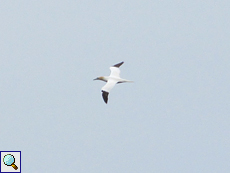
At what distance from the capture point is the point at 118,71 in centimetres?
4597

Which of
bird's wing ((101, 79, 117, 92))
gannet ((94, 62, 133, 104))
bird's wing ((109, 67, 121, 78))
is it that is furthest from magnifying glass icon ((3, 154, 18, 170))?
bird's wing ((109, 67, 121, 78))

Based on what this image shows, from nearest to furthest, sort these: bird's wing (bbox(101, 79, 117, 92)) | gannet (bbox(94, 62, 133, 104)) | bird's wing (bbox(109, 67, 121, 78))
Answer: gannet (bbox(94, 62, 133, 104)) → bird's wing (bbox(101, 79, 117, 92)) → bird's wing (bbox(109, 67, 121, 78))

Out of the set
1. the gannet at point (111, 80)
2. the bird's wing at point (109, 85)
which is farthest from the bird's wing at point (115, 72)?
the bird's wing at point (109, 85)

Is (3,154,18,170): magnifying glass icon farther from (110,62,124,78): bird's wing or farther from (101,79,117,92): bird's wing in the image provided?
(110,62,124,78): bird's wing

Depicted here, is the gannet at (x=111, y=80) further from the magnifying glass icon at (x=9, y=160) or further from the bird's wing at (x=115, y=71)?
the magnifying glass icon at (x=9, y=160)

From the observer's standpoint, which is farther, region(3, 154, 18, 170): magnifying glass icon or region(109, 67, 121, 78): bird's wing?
region(109, 67, 121, 78): bird's wing

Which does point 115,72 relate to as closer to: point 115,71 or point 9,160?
point 115,71

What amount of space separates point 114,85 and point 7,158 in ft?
40.0

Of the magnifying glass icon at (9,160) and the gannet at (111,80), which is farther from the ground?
the gannet at (111,80)

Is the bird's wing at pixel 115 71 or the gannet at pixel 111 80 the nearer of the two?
the gannet at pixel 111 80

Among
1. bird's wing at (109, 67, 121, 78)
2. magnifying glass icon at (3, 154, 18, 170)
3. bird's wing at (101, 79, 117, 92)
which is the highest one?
bird's wing at (109, 67, 121, 78)

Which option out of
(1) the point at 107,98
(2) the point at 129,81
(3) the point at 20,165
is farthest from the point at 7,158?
(2) the point at 129,81

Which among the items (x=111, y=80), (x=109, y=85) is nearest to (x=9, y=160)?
(x=109, y=85)

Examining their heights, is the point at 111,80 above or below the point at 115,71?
below
